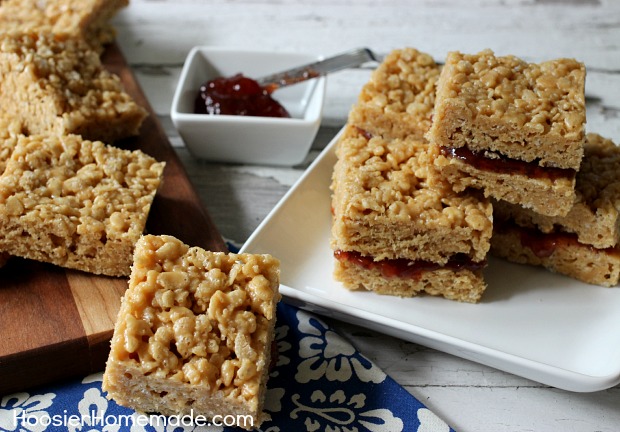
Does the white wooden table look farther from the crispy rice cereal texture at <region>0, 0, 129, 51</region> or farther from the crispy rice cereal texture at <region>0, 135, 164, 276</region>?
the crispy rice cereal texture at <region>0, 135, 164, 276</region>

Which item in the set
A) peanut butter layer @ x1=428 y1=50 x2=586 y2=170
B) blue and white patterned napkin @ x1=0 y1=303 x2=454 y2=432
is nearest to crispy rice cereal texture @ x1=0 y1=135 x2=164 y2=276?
blue and white patterned napkin @ x1=0 y1=303 x2=454 y2=432

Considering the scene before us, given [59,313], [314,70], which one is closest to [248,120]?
[314,70]

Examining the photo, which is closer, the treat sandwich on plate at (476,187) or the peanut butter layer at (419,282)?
the treat sandwich on plate at (476,187)

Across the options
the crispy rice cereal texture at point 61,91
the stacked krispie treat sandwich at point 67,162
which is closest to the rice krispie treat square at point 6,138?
the stacked krispie treat sandwich at point 67,162

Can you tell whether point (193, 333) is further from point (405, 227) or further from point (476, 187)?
point (476, 187)

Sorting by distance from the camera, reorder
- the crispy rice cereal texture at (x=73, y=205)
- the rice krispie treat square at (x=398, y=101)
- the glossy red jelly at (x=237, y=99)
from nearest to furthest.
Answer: the crispy rice cereal texture at (x=73, y=205) → the rice krispie treat square at (x=398, y=101) → the glossy red jelly at (x=237, y=99)

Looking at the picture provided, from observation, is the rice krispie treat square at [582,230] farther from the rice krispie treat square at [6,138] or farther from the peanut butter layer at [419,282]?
the rice krispie treat square at [6,138]

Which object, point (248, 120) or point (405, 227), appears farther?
point (248, 120)
